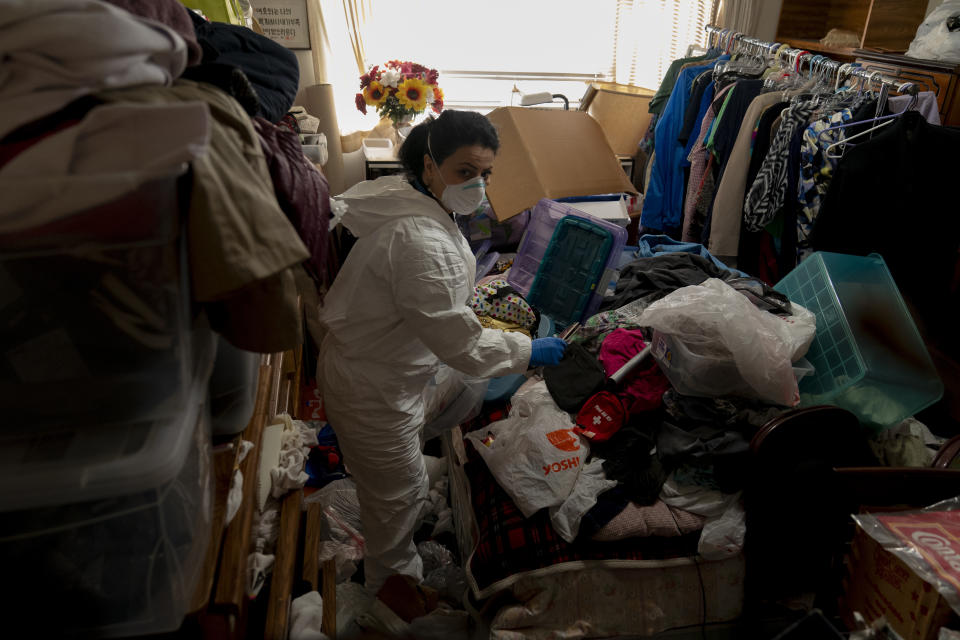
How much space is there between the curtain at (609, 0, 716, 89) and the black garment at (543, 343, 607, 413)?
10.1 feet

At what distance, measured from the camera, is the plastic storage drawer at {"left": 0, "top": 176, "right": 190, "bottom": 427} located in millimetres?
421

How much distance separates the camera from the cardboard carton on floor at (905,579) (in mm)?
890

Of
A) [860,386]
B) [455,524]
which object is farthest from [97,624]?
[860,386]

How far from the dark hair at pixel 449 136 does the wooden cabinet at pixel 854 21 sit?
7.68 feet

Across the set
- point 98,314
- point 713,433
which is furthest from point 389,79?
point 98,314

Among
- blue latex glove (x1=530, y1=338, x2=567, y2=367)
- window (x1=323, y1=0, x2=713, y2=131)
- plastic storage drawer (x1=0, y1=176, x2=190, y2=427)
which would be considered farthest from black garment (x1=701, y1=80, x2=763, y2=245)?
plastic storage drawer (x1=0, y1=176, x2=190, y2=427)

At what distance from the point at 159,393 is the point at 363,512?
4.40 ft

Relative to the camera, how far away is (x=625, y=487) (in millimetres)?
1594

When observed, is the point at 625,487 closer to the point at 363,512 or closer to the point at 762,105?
the point at 363,512

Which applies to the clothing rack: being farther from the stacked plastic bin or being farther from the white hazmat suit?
the stacked plastic bin

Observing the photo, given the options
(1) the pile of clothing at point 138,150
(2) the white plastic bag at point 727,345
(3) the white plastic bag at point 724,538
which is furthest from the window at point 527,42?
(1) the pile of clothing at point 138,150

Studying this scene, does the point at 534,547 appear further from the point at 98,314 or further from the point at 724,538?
the point at 98,314

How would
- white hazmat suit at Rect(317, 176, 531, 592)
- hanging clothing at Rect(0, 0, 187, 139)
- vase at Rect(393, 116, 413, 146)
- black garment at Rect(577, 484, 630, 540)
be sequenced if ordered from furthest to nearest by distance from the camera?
vase at Rect(393, 116, 413, 146) < black garment at Rect(577, 484, 630, 540) < white hazmat suit at Rect(317, 176, 531, 592) < hanging clothing at Rect(0, 0, 187, 139)

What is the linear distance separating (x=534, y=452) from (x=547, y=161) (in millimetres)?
1832
